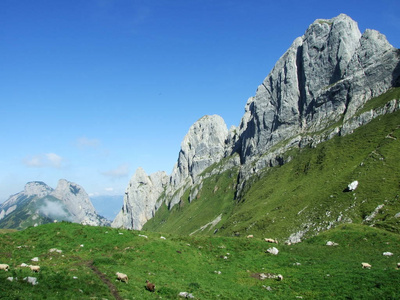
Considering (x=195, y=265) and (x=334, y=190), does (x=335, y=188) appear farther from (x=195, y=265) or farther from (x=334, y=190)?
(x=195, y=265)

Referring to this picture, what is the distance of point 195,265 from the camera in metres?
35.9

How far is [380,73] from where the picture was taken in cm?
16812

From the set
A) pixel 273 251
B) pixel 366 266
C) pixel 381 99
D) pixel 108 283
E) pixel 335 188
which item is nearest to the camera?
pixel 108 283

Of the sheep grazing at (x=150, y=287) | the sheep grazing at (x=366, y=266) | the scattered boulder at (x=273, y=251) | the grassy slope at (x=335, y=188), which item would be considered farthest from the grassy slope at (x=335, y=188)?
the sheep grazing at (x=150, y=287)

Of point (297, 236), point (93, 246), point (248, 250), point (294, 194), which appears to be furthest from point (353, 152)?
point (93, 246)

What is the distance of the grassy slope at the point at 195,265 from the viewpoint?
23.4m

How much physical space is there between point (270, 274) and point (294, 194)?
118464mm

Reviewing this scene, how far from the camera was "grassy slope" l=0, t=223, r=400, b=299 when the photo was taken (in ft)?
76.8

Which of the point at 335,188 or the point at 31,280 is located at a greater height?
the point at 335,188

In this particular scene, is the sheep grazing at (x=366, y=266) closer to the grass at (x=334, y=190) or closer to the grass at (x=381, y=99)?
the grass at (x=334, y=190)

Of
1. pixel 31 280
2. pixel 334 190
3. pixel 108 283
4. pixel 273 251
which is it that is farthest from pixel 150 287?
pixel 334 190

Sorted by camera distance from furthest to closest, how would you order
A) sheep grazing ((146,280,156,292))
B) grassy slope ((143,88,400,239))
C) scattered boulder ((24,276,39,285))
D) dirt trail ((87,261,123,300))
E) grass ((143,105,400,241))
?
grassy slope ((143,88,400,239)) → grass ((143,105,400,241)) → sheep grazing ((146,280,156,292)) → dirt trail ((87,261,123,300)) → scattered boulder ((24,276,39,285))

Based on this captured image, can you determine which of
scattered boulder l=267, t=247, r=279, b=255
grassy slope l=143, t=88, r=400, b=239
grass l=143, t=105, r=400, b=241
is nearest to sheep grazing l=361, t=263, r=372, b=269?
scattered boulder l=267, t=247, r=279, b=255

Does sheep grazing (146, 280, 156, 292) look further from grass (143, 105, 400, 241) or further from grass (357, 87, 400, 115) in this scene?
grass (357, 87, 400, 115)
